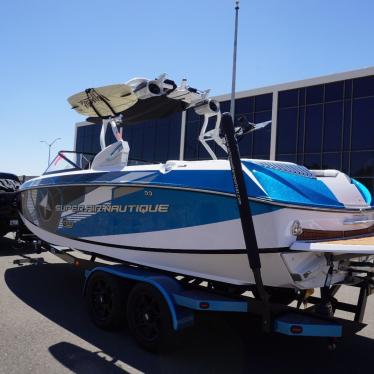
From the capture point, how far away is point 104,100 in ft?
18.4

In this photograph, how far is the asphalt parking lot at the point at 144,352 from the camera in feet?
12.5

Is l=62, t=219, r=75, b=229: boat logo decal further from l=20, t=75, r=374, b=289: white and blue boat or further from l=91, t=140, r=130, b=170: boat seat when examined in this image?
l=91, t=140, r=130, b=170: boat seat

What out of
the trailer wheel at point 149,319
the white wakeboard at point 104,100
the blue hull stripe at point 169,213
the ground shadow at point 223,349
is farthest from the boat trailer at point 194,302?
the white wakeboard at point 104,100

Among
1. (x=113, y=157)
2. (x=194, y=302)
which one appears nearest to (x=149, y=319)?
(x=194, y=302)

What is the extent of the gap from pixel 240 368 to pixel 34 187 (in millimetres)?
4186

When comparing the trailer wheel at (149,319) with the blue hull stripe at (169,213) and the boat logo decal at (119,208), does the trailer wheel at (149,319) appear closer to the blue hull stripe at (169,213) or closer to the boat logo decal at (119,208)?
the blue hull stripe at (169,213)

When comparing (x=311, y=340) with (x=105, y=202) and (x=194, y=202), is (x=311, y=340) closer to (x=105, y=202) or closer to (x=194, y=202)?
(x=194, y=202)

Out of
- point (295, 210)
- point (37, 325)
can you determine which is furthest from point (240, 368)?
point (37, 325)

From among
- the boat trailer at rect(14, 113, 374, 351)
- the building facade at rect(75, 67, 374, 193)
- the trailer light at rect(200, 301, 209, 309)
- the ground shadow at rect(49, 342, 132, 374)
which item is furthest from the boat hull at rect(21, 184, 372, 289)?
the building facade at rect(75, 67, 374, 193)

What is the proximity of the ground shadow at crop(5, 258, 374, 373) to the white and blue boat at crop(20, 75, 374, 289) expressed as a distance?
0.74 m

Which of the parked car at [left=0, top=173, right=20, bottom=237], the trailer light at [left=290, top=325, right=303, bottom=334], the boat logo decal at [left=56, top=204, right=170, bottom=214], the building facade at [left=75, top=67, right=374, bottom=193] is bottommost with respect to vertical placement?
the trailer light at [left=290, top=325, right=303, bottom=334]

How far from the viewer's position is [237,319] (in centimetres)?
525

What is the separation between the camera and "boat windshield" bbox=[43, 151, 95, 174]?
6043mm

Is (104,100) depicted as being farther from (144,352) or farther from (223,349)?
(223,349)
